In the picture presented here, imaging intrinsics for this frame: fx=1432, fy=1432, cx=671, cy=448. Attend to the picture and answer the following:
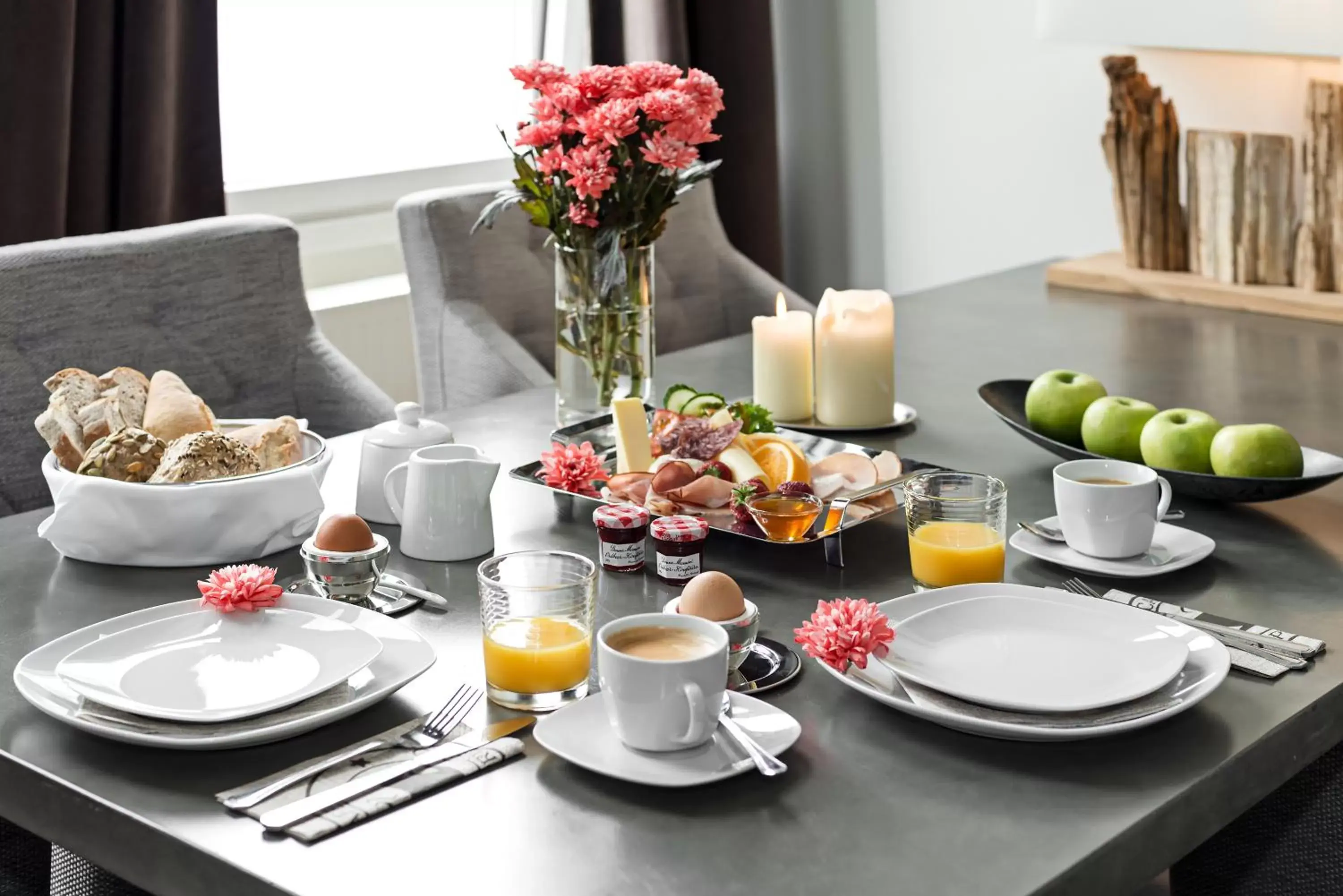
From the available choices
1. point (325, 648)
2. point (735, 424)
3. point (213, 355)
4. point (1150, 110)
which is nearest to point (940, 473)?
point (735, 424)

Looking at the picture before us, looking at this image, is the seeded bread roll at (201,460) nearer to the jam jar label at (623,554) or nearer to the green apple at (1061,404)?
the jam jar label at (623,554)

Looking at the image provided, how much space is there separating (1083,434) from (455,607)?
72cm

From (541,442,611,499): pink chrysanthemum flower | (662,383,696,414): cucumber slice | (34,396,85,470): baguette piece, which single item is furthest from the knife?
(662,383,696,414): cucumber slice

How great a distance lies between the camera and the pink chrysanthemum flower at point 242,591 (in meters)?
1.12

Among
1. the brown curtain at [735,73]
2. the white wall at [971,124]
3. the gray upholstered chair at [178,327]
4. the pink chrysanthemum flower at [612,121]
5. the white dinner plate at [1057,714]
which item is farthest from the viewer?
the brown curtain at [735,73]

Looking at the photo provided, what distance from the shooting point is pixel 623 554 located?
128 centimetres

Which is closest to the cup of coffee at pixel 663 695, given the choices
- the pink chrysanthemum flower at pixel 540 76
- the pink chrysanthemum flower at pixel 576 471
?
the pink chrysanthemum flower at pixel 576 471

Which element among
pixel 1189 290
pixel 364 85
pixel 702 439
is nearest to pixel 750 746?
pixel 702 439

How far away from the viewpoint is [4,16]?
91.1 inches

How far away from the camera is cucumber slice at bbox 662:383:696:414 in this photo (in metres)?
1.62

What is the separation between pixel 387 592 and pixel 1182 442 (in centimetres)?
79

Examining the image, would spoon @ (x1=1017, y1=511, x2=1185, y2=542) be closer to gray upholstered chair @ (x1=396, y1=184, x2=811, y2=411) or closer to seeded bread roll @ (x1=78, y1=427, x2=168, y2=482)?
seeded bread roll @ (x1=78, y1=427, x2=168, y2=482)

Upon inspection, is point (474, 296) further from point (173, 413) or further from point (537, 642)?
point (537, 642)

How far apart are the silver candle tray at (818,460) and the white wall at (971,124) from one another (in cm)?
170
